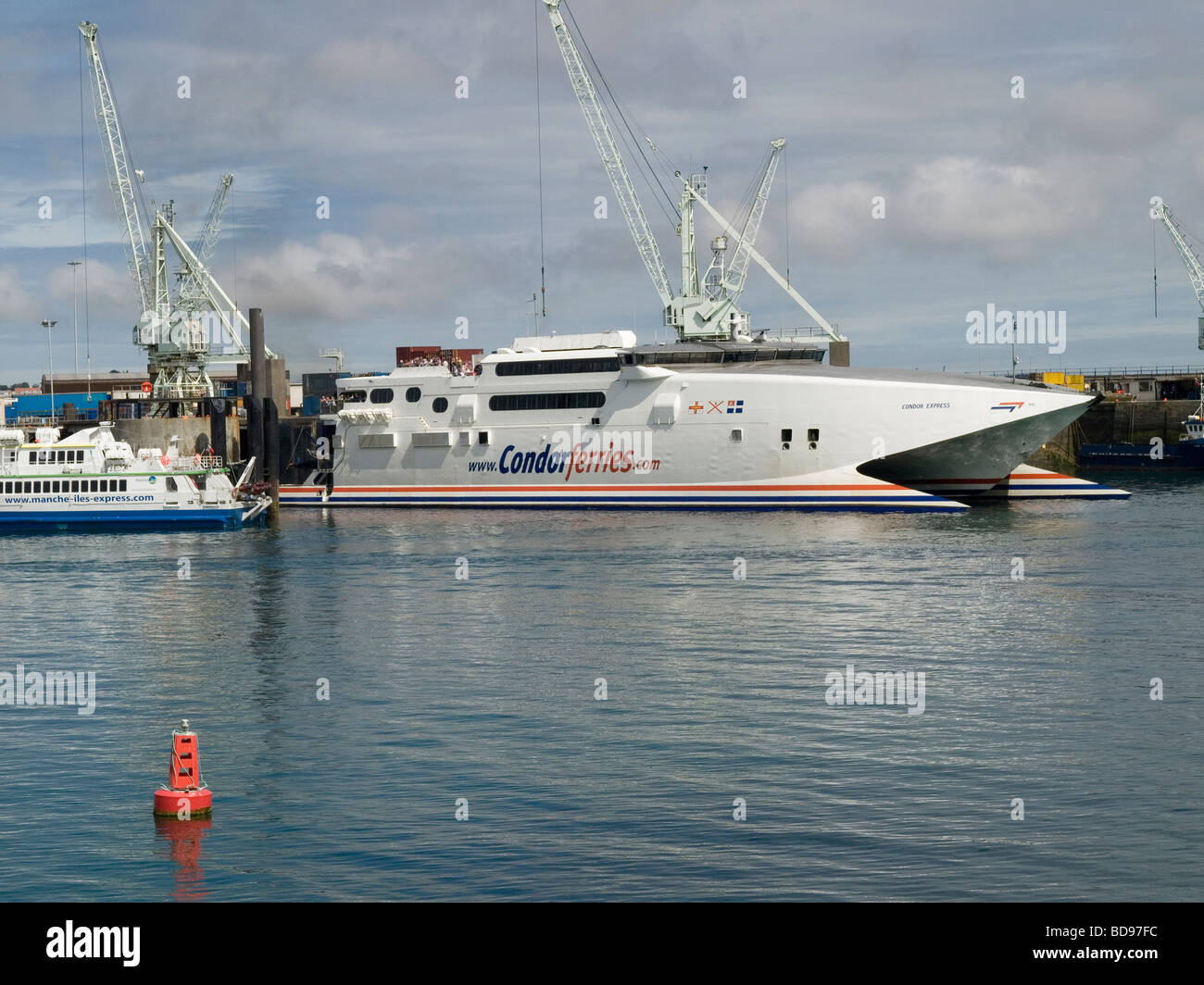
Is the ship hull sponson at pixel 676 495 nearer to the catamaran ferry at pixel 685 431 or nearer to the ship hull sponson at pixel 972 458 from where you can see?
the catamaran ferry at pixel 685 431

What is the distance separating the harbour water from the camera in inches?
737

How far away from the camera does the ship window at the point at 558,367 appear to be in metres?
83.0

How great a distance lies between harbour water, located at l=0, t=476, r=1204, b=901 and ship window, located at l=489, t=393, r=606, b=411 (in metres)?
29.1

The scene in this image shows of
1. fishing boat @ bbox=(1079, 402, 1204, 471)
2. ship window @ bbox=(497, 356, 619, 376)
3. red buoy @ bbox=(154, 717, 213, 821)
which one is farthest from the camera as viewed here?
fishing boat @ bbox=(1079, 402, 1204, 471)

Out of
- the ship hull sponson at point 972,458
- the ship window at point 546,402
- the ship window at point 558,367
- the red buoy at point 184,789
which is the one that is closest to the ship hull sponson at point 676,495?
the ship hull sponson at point 972,458

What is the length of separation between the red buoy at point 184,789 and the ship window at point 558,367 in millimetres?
62381

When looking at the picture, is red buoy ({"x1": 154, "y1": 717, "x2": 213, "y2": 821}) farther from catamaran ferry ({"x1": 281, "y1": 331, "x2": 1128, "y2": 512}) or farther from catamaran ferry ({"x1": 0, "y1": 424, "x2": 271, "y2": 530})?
catamaran ferry ({"x1": 281, "y1": 331, "x2": 1128, "y2": 512})

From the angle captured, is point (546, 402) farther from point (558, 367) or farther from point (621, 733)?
point (621, 733)

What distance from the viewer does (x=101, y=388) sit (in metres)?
185

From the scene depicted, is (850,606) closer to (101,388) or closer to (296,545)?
(296,545)

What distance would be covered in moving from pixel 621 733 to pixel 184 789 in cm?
855

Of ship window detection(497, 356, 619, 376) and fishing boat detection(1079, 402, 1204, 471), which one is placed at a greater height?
ship window detection(497, 356, 619, 376)

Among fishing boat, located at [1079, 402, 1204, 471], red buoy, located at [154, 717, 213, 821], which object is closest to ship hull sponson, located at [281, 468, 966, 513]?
fishing boat, located at [1079, 402, 1204, 471]
